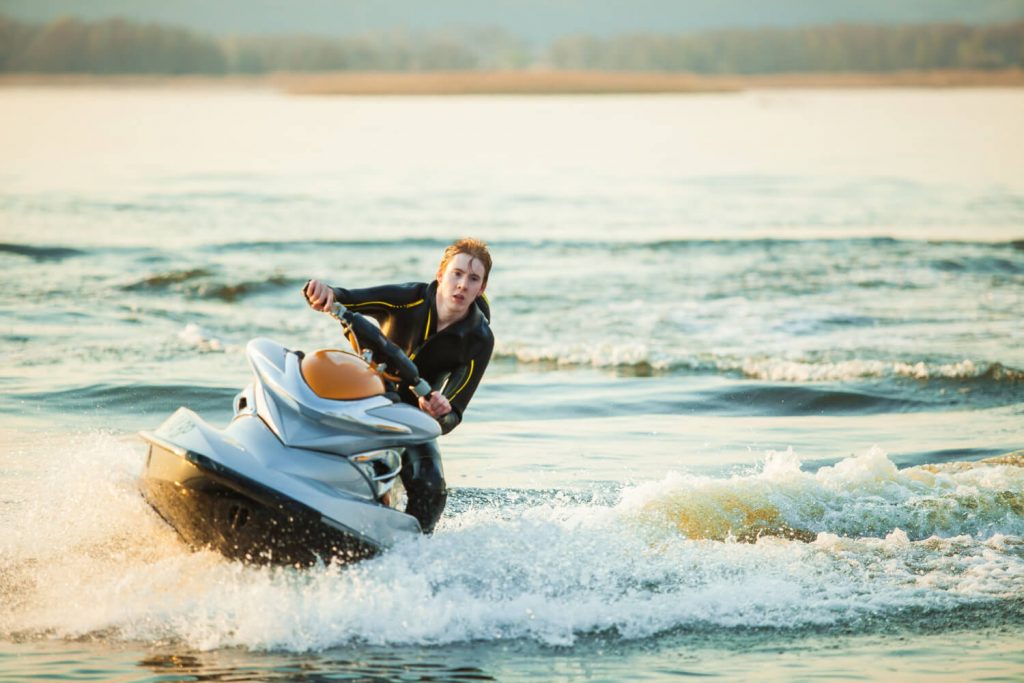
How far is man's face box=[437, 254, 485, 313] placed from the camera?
21.2 feet

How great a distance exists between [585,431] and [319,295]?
4954 mm

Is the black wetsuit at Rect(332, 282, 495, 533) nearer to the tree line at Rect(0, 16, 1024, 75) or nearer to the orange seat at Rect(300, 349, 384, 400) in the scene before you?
the orange seat at Rect(300, 349, 384, 400)

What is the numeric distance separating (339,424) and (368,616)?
87 centimetres

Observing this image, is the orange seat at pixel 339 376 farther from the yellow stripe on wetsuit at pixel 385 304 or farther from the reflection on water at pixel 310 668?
the reflection on water at pixel 310 668

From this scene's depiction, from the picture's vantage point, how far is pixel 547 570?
6.82 meters

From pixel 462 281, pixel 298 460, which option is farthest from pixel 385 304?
pixel 298 460

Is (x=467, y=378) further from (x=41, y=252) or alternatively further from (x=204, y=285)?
(x=41, y=252)

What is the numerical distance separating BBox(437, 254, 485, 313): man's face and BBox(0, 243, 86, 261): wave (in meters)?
14.0

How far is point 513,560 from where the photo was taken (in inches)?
270

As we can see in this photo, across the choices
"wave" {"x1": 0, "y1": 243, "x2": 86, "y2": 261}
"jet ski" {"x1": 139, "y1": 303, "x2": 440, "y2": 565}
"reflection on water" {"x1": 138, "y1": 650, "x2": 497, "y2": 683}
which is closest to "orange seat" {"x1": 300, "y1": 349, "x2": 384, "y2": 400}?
"jet ski" {"x1": 139, "y1": 303, "x2": 440, "y2": 565}

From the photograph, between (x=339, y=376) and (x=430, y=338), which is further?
(x=430, y=338)

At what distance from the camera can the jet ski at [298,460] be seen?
5.66m

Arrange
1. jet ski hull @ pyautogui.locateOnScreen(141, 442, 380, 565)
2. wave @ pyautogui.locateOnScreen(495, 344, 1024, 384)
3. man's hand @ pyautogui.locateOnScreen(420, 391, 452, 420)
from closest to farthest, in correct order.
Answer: jet ski hull @ pyautogui.locateOnScreen(141, 442, 380, 565), man's hand @ pyautogui.locateOnScreen(420, 391, 452, 420), wave @ pyautogui.locateOnScreen(495, 344, 1024, 384)

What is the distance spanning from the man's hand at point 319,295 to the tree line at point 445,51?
396 feet
